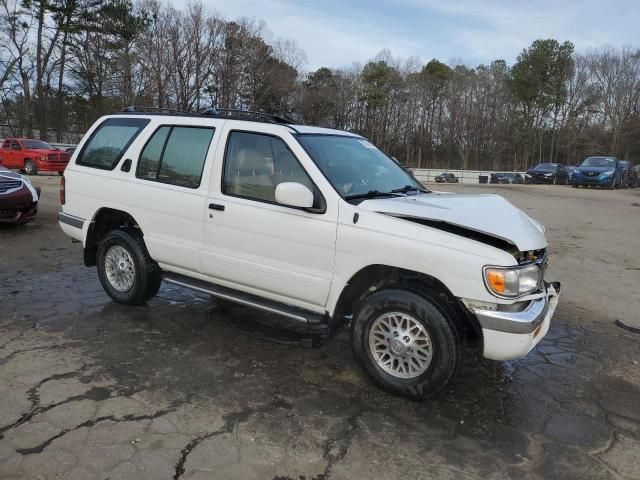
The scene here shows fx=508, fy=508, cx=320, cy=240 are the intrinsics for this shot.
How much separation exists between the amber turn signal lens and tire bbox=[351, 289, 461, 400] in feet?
1.21

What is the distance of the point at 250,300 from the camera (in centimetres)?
421

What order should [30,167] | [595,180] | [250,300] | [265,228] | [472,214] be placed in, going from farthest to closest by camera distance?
[595,180] → [30,167] → [250,300] → [265,228] → [472,214]

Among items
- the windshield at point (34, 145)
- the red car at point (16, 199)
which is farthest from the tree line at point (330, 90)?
the red car at point (16, 199)

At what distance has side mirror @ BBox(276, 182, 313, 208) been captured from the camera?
143 inches

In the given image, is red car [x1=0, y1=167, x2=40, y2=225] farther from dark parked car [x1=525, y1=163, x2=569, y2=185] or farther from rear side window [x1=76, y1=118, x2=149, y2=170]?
dark parked car [x1=525, y1=163, x2=569, y2=185]

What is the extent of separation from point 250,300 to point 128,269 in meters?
1.72

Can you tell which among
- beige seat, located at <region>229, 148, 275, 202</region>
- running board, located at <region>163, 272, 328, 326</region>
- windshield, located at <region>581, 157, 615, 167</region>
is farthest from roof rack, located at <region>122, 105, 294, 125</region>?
windshield, located at <region>581, 157, 615, 167</region>

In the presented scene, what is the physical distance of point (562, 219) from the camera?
549 inches

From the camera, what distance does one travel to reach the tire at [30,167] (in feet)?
71.4

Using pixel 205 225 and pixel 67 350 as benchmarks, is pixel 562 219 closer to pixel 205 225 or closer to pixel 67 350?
pixel 205 225

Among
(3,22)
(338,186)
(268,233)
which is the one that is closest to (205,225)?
(268,233)

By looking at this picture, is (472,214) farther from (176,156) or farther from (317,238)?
(176,156)

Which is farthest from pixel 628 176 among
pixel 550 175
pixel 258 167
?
pixel 258 167

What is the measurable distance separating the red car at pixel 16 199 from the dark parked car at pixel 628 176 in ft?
99.2
